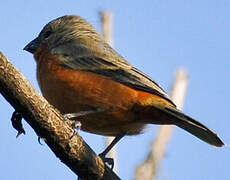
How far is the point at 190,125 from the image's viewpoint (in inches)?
266

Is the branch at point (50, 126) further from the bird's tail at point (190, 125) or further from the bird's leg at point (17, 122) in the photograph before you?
the bird's tail at point (190, 125)

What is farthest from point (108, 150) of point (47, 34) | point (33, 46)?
point (47, 34)

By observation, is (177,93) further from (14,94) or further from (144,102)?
(14,94)

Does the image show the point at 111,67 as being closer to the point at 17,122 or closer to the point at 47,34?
the point at 47,34

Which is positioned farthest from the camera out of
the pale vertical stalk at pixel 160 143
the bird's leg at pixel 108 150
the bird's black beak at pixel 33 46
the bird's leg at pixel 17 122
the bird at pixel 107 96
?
the bird's black beak at pixel 33 46

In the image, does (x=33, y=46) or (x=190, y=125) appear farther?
(x=33, y=46)

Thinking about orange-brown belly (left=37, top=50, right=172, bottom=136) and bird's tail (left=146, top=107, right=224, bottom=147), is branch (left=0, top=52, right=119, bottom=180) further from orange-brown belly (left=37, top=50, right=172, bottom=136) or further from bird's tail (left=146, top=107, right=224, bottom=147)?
bird's tail (left=146, top=107, right=224, bottom=147)

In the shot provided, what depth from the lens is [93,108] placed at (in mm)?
6844

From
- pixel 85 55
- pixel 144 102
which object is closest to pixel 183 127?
pixel 144 102

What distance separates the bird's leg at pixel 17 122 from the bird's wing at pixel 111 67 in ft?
5.85

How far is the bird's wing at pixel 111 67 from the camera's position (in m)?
7.00

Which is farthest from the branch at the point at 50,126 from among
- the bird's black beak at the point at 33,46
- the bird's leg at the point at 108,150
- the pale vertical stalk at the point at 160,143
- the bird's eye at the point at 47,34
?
the bird's eye at the point at 47,34

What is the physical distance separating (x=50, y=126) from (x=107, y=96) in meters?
1.65

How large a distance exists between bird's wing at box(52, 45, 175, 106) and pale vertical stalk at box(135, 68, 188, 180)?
116 cm
